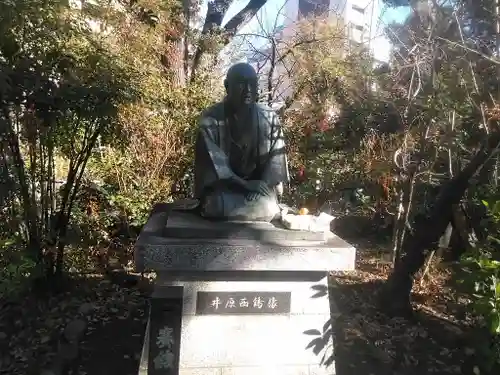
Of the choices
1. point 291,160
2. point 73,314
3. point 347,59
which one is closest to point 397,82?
point 291,160

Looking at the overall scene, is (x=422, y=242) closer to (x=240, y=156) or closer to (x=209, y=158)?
(x=240, y=156)

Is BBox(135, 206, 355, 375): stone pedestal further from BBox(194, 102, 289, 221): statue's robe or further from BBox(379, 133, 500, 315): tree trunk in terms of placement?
BBox(379, 133, 500, 315): tree trunk

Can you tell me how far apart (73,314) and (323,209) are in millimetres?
4431

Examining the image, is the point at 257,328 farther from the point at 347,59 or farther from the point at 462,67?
the point at 347,59

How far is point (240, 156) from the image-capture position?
9.43ft

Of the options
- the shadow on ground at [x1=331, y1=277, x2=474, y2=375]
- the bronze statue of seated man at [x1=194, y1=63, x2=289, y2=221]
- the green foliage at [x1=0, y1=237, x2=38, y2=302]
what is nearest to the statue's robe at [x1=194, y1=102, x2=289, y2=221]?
the bronze statue of seated man at [x1=194, y1=63, x2=289, y2=221]

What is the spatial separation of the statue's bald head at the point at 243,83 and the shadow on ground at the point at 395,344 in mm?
2238

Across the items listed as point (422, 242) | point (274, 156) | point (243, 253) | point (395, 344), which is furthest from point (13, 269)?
point (422, 242)

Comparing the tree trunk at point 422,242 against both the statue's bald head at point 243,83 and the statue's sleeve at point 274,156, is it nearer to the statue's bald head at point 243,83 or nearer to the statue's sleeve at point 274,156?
the statue's sleeve at point 274,156

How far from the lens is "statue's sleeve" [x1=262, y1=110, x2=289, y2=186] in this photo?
2.85m

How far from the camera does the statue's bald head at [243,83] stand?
2678 millimetres

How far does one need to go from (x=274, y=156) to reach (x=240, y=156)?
218 mm

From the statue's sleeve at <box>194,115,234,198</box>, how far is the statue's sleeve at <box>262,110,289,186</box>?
275 millimetres

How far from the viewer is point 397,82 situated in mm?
5746
